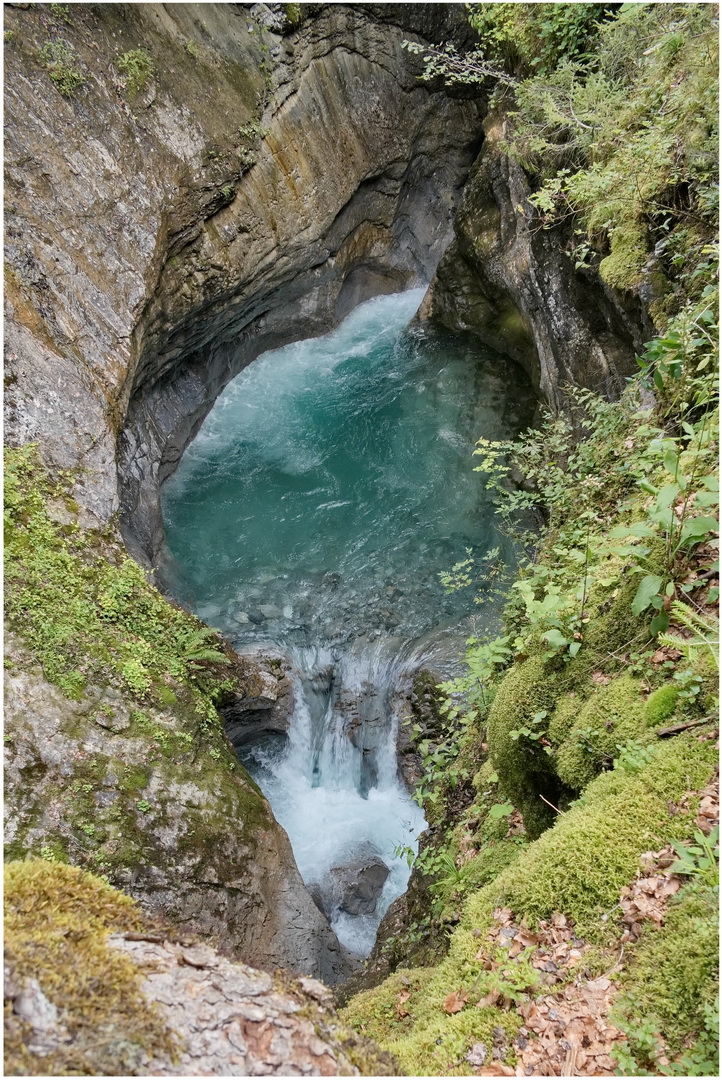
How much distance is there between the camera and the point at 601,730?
127 inches

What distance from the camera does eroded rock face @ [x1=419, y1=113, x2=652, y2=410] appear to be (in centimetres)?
764

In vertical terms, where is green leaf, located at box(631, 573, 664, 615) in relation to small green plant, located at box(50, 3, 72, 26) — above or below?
below

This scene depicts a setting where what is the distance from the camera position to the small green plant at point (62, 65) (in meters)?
7.68

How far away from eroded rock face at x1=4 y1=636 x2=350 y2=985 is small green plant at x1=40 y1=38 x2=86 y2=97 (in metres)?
7.63

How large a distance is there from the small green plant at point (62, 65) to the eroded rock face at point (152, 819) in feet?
25.0

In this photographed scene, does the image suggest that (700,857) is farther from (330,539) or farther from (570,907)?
(330,539)

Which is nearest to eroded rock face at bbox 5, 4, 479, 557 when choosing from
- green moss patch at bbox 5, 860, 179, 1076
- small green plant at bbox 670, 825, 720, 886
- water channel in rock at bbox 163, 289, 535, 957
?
water channel in rock at bbox 163, 289, 535, 957

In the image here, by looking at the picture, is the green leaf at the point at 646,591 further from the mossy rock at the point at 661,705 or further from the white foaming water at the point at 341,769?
the white foaming water at the point at 341,769

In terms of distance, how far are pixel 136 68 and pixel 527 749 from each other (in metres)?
10.6

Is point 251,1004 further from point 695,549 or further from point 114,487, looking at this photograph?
point 114,487

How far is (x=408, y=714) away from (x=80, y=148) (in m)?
9.38

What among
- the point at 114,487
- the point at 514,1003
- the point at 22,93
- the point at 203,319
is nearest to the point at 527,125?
the point at 203,319

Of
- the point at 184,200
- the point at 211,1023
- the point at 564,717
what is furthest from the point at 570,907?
the point at 184,200

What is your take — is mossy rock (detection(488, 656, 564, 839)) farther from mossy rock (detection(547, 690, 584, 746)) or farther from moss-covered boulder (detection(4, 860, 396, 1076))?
moss-covered boulder (detection(4, 860, 396, 1076))
